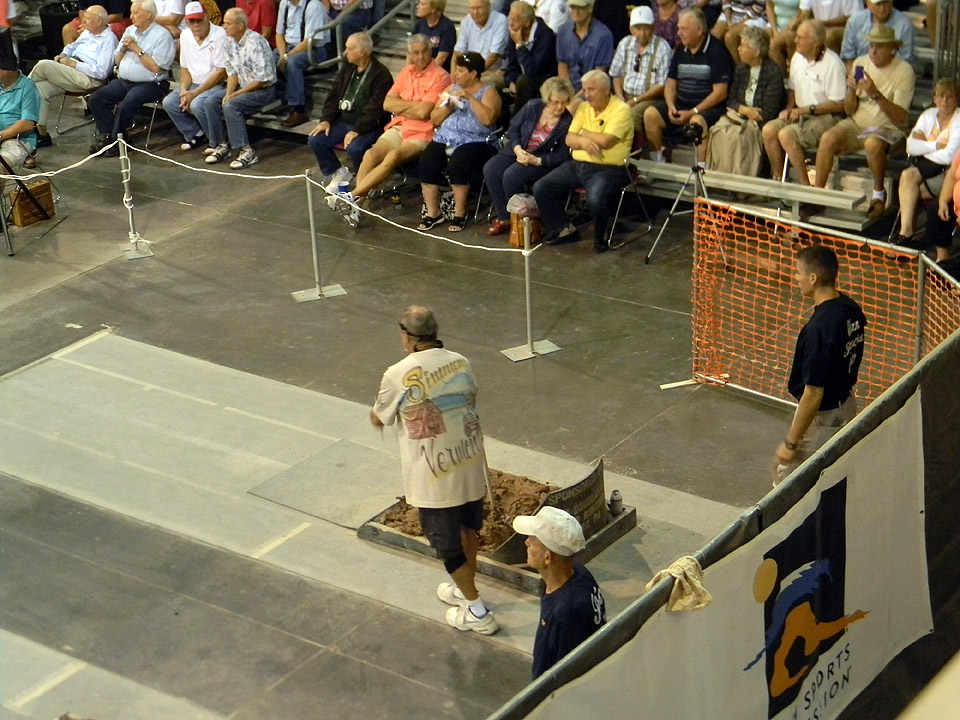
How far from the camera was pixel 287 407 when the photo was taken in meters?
9.89

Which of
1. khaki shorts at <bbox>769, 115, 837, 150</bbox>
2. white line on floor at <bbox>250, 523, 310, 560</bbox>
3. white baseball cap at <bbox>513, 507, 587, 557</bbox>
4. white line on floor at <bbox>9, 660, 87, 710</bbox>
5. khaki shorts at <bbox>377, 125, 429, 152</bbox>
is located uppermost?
khaki shorts at <bbox>769, 115, 837, 150</bbox>

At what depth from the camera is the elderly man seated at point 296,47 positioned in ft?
51.2

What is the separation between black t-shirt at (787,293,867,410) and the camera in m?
7.18

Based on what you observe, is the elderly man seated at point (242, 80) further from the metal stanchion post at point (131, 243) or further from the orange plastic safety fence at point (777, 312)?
the orange plastic safety fence at point (777, 312)

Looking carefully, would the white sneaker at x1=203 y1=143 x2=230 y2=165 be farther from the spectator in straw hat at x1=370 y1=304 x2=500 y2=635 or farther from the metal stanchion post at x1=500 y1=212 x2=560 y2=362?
the spectator in straw hat at x1=370 y1=304 x2=500 y2=635

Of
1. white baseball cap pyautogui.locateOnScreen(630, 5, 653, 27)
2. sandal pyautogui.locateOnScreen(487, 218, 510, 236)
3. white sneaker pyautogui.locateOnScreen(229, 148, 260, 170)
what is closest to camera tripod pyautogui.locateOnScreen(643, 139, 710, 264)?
white baseball cap pyautogui.locateOnScreen(630, 5, 653, 27)

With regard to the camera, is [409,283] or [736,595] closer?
[736,595]

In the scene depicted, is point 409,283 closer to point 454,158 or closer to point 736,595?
point 454,158

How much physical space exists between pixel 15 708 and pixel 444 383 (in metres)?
2.65

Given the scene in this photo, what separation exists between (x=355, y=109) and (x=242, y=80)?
6.73ft

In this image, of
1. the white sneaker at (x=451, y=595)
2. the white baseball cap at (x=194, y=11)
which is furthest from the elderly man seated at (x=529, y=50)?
the white sneaker at (x=451, y=595)

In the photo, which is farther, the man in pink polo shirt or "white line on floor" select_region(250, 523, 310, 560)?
the man in pink polo shirt

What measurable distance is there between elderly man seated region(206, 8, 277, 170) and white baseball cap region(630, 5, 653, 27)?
4424mm

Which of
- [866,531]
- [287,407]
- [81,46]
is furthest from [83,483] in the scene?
[81,46]
